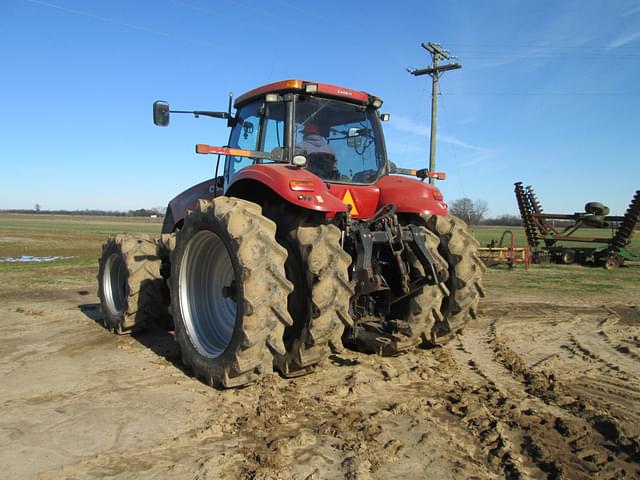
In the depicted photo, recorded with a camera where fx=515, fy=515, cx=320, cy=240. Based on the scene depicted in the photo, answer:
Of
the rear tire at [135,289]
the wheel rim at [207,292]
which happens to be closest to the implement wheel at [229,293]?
the wheel rim at [207,292]

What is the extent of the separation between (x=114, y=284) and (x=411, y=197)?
4135 mm

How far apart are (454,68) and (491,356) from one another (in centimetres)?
2006

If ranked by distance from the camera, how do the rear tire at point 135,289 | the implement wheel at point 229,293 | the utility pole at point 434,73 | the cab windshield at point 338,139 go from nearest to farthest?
1. the implement wheel at point 229,293
2. the cab windshield at point 338,139
3. the rear tire at point 135,289
4. the utility pole at point 434,73

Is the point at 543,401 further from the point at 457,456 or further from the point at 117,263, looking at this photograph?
the point at 117,263

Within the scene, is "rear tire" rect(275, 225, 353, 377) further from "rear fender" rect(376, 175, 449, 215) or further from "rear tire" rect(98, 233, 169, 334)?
"rear tire" rect(98, 233, 169, 334)

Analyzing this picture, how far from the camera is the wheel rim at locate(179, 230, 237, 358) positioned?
488 centimetres

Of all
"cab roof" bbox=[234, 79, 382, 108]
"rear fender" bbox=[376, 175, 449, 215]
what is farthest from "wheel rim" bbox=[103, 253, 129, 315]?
"rear fender" bbox=[376, 175, 449, 215]

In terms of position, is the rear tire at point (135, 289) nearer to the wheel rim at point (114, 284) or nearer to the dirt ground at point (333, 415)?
the wheel rim at point (114, 284)

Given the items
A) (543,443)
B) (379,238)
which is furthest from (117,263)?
(543,443)

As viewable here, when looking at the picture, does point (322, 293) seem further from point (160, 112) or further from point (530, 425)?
point (160, 112)

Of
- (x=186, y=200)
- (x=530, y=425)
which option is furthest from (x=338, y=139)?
(x=530, y=425)

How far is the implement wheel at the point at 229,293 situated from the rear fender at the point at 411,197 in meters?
1.62

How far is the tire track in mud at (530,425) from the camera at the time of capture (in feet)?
9.54

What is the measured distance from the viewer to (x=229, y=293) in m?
4.56
